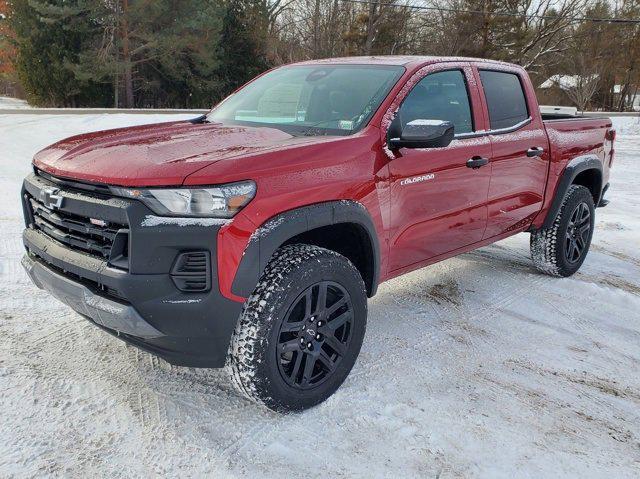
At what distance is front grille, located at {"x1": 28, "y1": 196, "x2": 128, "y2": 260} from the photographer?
7.68 feet

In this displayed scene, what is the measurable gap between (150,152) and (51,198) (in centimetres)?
52

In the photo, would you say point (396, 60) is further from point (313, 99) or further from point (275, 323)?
point (275, 323)

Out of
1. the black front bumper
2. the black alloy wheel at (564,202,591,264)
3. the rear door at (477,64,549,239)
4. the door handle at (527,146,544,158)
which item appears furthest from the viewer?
the black alloy wheel at (564,202,591,264)

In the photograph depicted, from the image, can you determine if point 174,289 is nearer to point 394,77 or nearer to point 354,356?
point 354,356

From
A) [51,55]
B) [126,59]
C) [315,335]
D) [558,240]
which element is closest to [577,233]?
[558,240]

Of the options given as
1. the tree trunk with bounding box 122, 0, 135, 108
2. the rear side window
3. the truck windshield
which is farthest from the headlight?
the tree trunk with bounding box 122, 0, 135, 108

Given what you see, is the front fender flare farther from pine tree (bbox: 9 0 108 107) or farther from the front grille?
pine tree (bbox: 9 0 108 107)

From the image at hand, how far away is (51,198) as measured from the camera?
2.63 metres

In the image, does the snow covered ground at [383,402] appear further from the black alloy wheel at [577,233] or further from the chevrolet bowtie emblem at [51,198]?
the chevrolet bowtie emblem at [51,198]

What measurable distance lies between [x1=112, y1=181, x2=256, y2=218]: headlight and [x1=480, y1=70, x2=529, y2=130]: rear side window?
2.36 meters

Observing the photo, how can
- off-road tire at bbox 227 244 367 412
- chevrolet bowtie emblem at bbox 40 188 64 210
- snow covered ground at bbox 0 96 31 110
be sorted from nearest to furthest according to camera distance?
off-road tire at bbox 227 244 367 412
chevrolet bowtie emblem at bbox 40 188 64 210
snow covered ground at bbox 0 96 31 110

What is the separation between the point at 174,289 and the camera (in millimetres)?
2305

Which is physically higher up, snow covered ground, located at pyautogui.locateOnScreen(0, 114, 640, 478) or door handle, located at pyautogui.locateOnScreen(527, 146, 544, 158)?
door handle, located at pyautogui.locateOnScreen(527, 146, 544, 158)

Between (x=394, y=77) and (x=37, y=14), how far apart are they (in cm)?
2652
